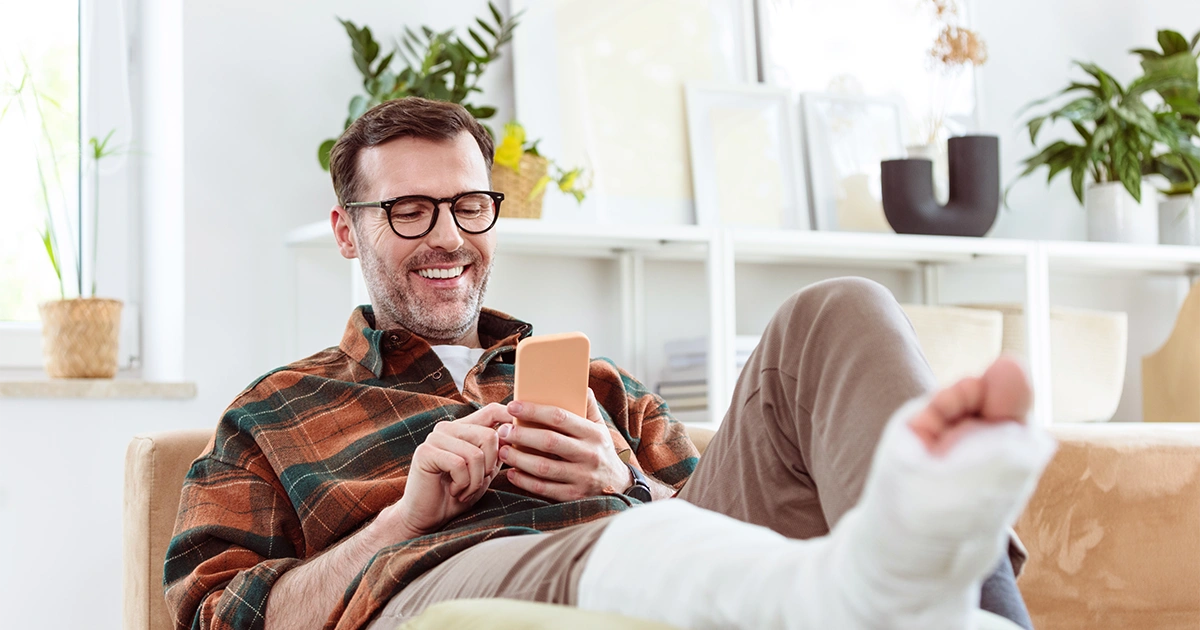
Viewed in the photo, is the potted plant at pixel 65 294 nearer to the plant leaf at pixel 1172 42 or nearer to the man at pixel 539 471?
the man at pixel 539 471

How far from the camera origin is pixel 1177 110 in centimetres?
275

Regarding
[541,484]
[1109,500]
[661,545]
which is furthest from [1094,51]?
[661,545]

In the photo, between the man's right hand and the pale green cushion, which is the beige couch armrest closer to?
the man's right hand

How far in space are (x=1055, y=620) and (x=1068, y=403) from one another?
1.47 meters

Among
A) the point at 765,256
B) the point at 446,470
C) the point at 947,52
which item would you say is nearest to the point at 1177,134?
the point at 947,52

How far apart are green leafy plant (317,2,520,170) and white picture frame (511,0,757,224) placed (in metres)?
0.11

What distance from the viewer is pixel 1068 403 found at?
2.66 metres

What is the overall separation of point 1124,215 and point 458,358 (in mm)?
1940

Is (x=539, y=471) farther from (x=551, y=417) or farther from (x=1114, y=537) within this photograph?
(x=1114, y=537)

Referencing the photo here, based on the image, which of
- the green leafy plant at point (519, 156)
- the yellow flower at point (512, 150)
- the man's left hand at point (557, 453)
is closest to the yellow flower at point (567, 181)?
the green leafy plant at point (519, 156)

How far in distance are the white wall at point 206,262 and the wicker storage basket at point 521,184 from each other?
0.36m

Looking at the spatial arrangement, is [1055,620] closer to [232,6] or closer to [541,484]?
[541,484]

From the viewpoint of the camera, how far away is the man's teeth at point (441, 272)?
1444 mm

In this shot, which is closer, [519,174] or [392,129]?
[392,129]
